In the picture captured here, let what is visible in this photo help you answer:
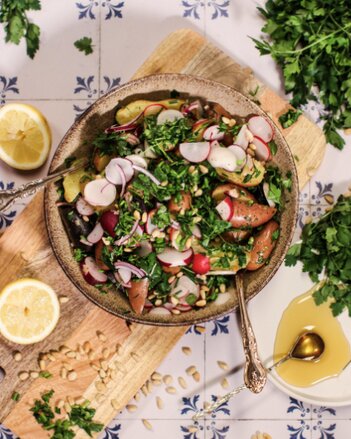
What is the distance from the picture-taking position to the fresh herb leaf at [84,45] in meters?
2.66

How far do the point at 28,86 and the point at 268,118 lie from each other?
3.21 feet

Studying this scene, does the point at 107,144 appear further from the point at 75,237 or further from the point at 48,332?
the point at 48,332

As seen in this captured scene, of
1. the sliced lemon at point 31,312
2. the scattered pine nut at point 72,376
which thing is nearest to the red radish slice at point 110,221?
the sliced lemon at point 31,312

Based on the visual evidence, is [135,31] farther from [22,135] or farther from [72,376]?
[72,376]

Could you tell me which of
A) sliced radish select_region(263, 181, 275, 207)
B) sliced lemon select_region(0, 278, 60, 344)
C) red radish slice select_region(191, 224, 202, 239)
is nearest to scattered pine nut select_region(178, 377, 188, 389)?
sliced lemon select_region(0, 278, 60, 344)

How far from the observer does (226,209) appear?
219cm

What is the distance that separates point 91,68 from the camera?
2680 mm

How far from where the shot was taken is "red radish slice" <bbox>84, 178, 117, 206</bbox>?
2.19m

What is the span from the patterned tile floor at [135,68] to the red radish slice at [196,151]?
2.01ft

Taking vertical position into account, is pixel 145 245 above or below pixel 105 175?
below

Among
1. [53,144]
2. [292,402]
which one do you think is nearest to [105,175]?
[53,144]

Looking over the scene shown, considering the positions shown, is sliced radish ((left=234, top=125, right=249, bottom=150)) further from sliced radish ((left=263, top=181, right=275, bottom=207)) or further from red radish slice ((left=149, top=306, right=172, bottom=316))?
red radish slice ((left=149, top=306, right=172, bottom=316))

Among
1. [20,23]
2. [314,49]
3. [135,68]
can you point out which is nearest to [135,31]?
[135,68]

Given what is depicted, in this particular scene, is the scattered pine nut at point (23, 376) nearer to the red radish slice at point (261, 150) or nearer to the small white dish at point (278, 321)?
the small white dish at point (278, 321)
